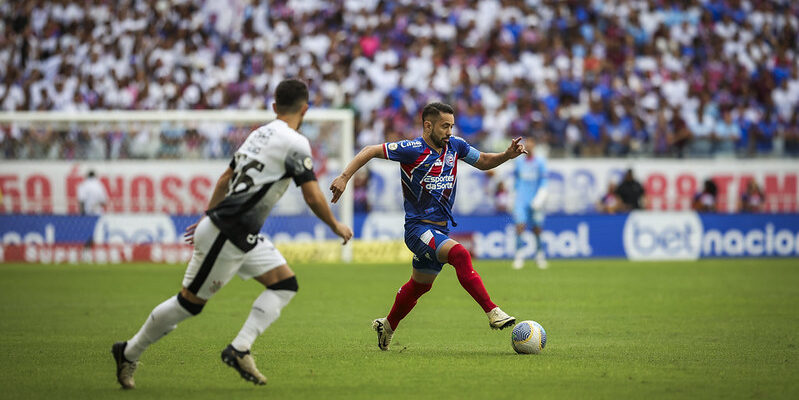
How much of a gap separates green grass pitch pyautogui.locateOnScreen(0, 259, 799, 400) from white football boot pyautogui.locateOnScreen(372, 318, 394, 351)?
0.62ft

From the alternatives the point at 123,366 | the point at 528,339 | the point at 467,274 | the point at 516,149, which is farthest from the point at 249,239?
the point at 528,339

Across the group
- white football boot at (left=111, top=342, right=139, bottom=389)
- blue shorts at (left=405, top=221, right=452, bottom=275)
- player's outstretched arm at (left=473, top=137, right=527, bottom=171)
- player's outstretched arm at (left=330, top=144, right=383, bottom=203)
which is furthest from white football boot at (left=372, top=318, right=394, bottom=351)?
white football boot at (left=111, top=342, right=139, bottom=389)

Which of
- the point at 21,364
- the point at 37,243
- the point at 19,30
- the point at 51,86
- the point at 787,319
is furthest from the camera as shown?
the point at 19,30

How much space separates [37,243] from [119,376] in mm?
17470

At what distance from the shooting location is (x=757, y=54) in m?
30.9

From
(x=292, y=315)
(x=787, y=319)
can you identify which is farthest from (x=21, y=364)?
(x=787, y=319)

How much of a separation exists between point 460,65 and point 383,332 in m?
19.6

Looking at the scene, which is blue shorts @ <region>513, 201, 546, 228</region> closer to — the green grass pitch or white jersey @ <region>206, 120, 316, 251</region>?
the green grass pitch

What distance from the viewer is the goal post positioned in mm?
23891

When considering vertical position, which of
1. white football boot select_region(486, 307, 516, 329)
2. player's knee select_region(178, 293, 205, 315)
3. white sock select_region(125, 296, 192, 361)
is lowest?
white football boot select_region(486, 307, 516, 329)

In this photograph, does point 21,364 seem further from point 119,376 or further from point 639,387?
point 639,387

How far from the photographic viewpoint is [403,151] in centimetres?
981

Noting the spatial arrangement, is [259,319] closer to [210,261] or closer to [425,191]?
[210,261]

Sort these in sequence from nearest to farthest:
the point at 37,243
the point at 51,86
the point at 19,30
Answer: the point at 37,243, the point at 51,86, the point at 19,30
